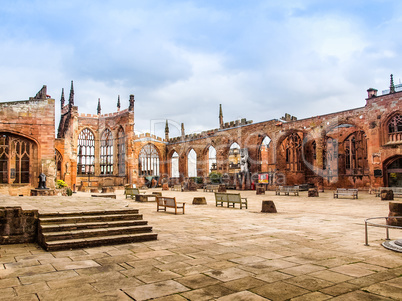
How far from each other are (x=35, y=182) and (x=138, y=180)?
2255 centimetres

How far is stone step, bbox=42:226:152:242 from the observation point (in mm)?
5886

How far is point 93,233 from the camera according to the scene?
6.28 metres

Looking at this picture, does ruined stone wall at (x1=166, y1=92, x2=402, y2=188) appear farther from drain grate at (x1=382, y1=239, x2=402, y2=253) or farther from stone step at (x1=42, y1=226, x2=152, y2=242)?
stone step at (x1=42, y1=226, x2=152, y2=242)

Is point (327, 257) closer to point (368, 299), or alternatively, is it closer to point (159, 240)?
point (368, 299)

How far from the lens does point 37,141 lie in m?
18.2

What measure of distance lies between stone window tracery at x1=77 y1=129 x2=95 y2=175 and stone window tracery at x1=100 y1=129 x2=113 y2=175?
47.9 inches

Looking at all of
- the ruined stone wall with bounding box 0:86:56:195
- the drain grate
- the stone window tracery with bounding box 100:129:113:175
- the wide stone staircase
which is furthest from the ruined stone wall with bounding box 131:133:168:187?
the drain grate

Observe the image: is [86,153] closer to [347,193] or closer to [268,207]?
[347,193]

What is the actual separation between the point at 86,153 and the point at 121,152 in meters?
5.22

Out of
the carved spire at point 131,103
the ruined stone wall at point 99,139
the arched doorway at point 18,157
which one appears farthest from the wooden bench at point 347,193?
the carved spire at point 131,103

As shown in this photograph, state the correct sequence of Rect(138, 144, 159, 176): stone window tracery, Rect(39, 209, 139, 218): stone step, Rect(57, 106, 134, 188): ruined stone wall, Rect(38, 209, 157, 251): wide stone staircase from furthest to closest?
1. Rect(138, 144, 159, 176): stone window tracery
2. Rect(57, 106, 134, 188): ruined stone wall
3. Rect(39, 209, 139, 218): stone step
4. Rect(38, 209, 157, 251): wide stone staircase

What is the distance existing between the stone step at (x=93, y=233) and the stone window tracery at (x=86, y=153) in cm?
3832

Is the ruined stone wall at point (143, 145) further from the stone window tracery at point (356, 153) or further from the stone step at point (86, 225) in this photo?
the stone step at point (86, 225)

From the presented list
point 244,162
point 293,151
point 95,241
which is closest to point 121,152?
point 244,162
